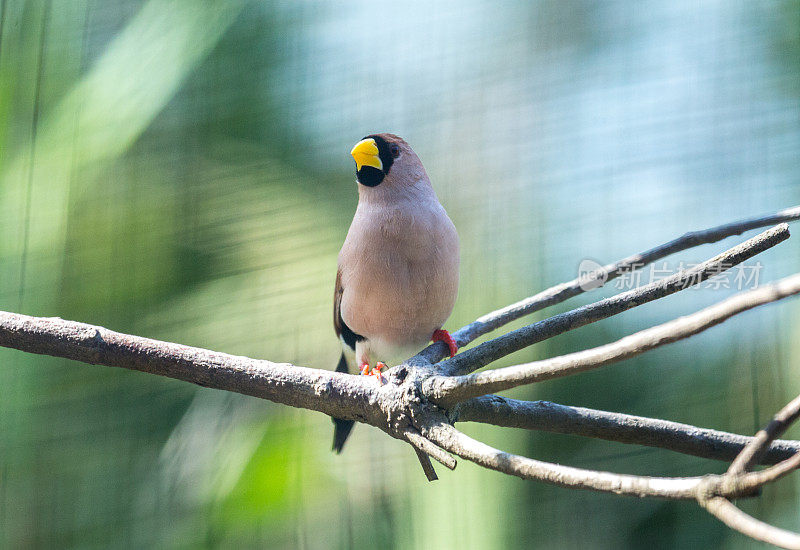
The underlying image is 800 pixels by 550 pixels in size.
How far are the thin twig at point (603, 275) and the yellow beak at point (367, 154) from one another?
0.32 metres

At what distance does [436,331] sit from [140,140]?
4.18ft

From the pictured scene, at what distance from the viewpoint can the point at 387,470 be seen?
5.97 ft

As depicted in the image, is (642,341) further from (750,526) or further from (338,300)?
(338,300)

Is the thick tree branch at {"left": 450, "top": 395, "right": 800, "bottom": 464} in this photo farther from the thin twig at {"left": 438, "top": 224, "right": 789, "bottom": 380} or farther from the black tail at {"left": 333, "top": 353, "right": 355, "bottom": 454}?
the black tail at {"left": 333, "top": 353, "right": 355, "bottom": 454}

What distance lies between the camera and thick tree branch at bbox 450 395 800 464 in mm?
720

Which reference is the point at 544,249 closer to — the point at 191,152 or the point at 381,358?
the point at 381,358

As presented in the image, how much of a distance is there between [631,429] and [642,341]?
0.34m

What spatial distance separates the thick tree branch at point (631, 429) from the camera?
720mm

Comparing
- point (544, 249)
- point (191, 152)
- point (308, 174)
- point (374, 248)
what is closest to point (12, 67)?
point (191, 152)

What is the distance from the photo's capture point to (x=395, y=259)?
3.43 ft

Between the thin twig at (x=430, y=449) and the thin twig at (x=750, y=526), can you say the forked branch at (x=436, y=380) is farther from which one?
the thin twig at (x=750, y=526)

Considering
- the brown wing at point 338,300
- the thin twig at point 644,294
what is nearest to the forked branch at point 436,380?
the thin twig at point 644,294

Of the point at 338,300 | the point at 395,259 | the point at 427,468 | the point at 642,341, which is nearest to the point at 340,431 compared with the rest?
the point at 338,300

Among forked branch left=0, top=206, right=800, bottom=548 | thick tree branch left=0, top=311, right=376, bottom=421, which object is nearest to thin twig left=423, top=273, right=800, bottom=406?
forked branch left=0, top=206, right=800, bottom=548
